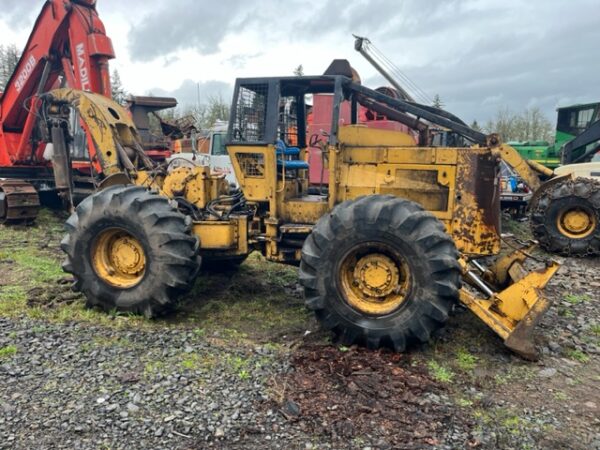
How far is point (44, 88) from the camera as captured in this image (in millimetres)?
9859

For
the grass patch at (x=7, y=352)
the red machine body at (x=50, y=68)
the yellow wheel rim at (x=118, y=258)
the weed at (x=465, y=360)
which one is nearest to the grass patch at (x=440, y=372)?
the weed at (x=465, y=360)

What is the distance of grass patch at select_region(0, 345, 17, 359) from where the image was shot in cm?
404

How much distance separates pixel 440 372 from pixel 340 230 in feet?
4.76

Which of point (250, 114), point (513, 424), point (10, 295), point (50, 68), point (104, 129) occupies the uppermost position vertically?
point (50, 68)

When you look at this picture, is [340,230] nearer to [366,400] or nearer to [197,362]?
[366,400]

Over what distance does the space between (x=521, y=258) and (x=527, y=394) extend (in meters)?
1.89

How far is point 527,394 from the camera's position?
378 centimetres

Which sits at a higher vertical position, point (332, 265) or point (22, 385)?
point (332, 265)

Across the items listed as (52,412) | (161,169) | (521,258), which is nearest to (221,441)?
(52,412)

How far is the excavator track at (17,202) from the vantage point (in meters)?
9.14

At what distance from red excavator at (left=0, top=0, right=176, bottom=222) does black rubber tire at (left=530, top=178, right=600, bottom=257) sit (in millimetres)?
7627

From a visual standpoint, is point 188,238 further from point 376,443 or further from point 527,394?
point 527,394

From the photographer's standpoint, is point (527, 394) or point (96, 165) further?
point (96, 165)

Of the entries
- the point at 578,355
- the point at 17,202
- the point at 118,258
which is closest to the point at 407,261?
the point at 578,355
